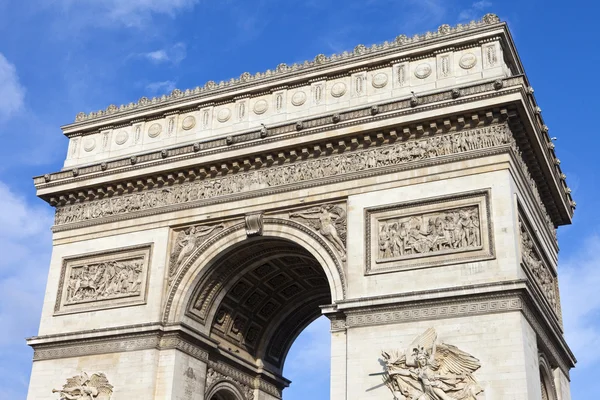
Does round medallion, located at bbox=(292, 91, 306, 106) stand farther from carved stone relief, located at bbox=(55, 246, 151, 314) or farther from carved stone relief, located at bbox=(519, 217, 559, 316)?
carved stone relief, located at bbox=(519, 217, 559, 316)

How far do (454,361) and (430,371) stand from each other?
22.9 inches

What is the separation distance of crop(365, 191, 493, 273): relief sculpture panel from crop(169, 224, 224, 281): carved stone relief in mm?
4679

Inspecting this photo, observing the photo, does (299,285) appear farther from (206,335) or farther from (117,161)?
(117,161)

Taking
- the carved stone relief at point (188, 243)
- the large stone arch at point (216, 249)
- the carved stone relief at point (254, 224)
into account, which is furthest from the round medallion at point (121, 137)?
the carved stone relief at point (254, 224)

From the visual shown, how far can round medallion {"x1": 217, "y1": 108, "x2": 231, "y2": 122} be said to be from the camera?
24487 mm

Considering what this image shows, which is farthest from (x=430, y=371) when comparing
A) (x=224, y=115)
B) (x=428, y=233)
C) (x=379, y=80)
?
(x=224, y=115)

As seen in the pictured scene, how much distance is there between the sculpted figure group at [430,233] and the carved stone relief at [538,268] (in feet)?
4.45

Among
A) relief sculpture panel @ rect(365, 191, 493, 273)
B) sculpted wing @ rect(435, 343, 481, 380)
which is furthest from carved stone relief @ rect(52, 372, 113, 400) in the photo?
sculpted wing @ rect(435, 343, 481, 380)

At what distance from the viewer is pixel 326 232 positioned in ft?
70.2

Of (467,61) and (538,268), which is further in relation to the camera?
(538,268)

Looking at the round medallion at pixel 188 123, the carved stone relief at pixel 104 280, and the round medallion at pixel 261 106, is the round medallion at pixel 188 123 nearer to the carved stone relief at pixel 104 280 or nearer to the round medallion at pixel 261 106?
the round medallion at pixel 261 106

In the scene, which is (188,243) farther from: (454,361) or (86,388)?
(454,361)

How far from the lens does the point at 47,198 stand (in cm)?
2545

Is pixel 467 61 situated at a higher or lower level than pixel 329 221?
higher
